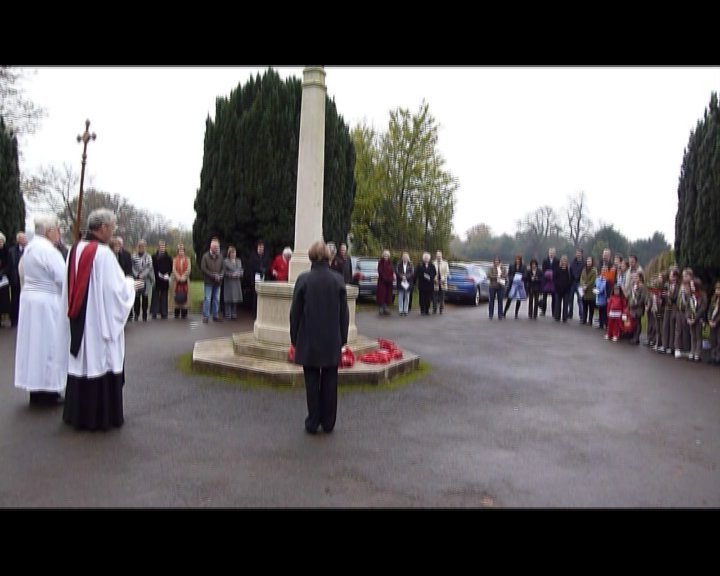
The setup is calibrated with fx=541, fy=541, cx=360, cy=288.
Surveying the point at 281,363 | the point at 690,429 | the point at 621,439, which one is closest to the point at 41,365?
the point at 281,363

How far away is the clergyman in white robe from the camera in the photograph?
17.5ft

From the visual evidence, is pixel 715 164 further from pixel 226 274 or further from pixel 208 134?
pixel 208 134

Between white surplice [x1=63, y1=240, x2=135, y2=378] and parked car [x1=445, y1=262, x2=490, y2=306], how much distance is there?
17.5 m

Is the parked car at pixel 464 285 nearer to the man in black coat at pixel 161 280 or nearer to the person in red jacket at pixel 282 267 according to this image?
the person in red jacket at pixel 282 267

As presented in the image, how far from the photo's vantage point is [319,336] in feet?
17.7

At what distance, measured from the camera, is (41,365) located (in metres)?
6.06

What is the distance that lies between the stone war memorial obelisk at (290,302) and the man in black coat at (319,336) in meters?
2.18

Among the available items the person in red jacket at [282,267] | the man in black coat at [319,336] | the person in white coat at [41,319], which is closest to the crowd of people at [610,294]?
the person in red jacket at [282,267]

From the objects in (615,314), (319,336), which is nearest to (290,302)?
(319,336)

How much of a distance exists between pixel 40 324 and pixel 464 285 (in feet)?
57.8

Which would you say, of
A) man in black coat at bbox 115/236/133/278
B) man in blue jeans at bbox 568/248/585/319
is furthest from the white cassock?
man in blue jeans at bbox 568/248/585/319

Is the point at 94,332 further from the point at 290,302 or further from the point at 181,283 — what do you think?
the point at 181,283

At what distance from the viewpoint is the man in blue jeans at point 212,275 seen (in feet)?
44.9

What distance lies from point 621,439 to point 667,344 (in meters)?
6.85
